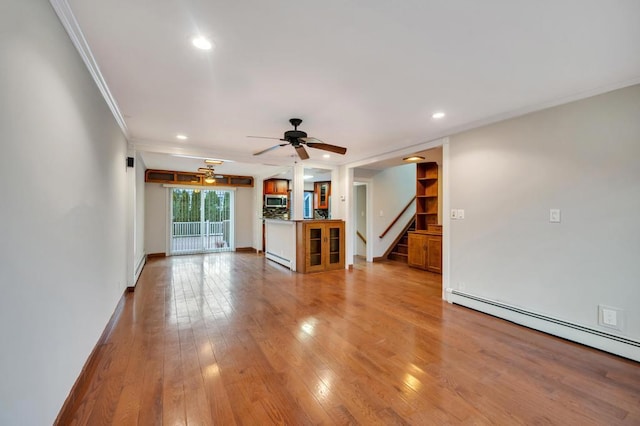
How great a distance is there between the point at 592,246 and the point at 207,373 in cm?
365

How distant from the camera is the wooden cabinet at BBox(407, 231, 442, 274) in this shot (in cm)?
569

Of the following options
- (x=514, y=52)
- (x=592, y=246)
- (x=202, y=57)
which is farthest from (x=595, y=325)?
(x=202, y=57)

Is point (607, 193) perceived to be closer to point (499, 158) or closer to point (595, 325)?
point (499, 158)

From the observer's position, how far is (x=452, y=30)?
1770mm

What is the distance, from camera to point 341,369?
7.15 ft

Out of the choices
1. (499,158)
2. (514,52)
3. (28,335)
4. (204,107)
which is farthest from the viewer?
(499,158)

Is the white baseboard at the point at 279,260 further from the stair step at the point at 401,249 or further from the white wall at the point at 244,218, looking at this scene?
the stair step at the point at 401,249

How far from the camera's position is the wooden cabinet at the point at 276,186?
335 inches

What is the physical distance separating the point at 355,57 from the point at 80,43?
1.91m

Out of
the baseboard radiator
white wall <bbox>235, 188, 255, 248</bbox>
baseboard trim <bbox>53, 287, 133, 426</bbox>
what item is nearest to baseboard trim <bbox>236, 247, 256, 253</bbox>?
white wall <bbox>235, 188, 255, 248</bbox>

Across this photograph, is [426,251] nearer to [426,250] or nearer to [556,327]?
[426,250]

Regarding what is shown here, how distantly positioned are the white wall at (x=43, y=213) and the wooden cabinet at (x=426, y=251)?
217 inches

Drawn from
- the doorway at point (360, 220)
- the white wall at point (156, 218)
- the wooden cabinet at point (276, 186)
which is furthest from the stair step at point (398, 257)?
the white wall at point (156, 218)

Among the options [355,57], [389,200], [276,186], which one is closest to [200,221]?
[276,186]
